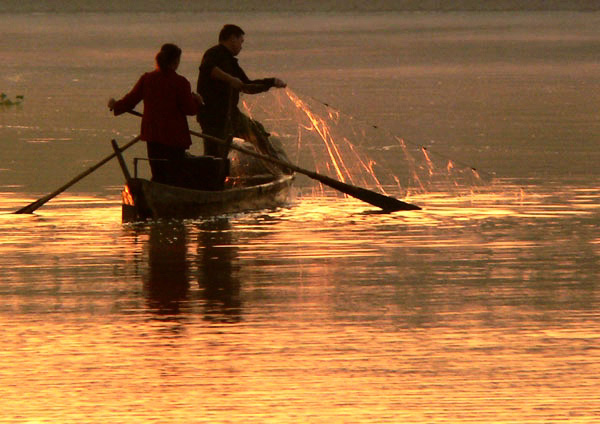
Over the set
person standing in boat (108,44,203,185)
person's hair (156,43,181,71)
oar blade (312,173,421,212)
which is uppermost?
person's hair (156,43,181,71)

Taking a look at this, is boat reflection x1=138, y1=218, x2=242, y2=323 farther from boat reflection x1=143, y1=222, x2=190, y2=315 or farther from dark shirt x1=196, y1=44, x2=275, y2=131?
dark shirt x1=196, y1=44, x2=275, y2=131

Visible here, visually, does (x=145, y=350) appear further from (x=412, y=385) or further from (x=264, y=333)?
→ (x=412, y=385)

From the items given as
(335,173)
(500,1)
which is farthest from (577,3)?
(335,173)

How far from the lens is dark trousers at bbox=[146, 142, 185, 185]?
16.3 metres

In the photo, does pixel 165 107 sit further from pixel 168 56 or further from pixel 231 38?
pixel 231 38

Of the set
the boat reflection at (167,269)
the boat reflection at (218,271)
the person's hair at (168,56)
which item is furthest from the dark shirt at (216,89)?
the boat reflection at (167,269)

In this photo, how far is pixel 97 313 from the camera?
11.9 metres

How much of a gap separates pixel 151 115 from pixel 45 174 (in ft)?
15.8

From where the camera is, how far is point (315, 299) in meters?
12.4

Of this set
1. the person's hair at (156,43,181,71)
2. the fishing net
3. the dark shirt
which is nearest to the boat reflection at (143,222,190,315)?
the person's hair at (156,43,181,71)

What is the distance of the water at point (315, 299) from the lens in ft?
31.2

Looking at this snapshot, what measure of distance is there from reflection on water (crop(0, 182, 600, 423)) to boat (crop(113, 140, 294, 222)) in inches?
4.8

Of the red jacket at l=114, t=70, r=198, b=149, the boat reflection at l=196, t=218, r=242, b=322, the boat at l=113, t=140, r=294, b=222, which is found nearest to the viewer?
the boat reflection at l=196, t=218, r=242, b=322

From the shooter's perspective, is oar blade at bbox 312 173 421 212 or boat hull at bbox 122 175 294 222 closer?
boat hull at bbox 122 175 294 222
